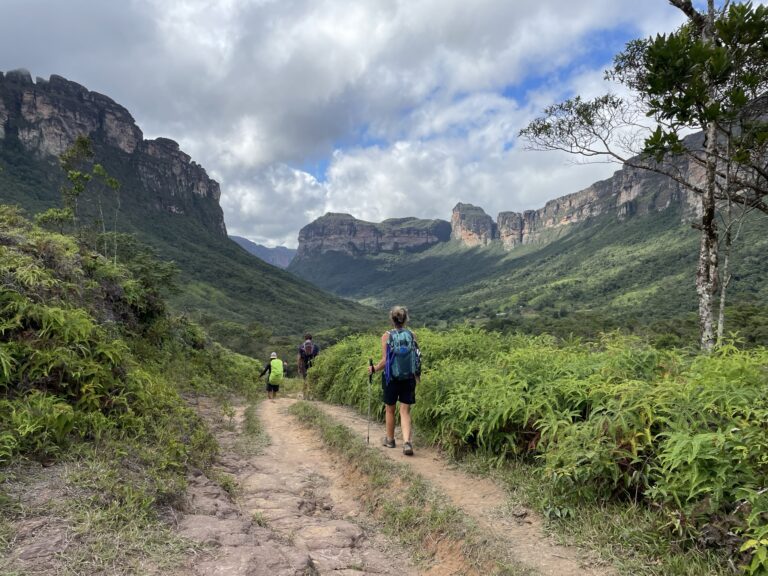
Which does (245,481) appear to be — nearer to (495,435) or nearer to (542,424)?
(495,435)

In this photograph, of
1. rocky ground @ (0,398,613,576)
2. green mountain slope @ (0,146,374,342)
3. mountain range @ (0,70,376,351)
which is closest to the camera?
rocky ground @ (0,398,613,576)

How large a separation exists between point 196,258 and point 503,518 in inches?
5292

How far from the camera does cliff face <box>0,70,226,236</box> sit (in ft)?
420

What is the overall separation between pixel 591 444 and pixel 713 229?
768cm

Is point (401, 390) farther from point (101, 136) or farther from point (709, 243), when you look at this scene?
point (101, 136)

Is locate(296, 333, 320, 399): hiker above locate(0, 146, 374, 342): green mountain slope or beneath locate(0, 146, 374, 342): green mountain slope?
beneath

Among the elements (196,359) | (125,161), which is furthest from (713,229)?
(125,161)

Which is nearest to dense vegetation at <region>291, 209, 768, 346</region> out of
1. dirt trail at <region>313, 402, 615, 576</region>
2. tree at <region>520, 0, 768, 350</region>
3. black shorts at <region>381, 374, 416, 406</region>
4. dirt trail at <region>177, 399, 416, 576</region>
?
tree at <region>520, 0, 768, 350</region>

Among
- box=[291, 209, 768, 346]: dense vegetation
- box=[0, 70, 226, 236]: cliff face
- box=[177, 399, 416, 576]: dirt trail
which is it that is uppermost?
box=[0, 70, 226, 236]: cliff face

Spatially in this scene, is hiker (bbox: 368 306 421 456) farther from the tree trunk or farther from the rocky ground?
the tree trunk

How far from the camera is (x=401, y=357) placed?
21.4 feet

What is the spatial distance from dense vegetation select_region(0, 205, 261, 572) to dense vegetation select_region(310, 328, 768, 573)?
3545 mm

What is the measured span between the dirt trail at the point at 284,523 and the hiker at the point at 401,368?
1.19 m

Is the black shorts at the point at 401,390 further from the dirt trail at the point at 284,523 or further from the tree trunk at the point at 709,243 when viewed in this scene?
the tree trunk at the point at 709,243
